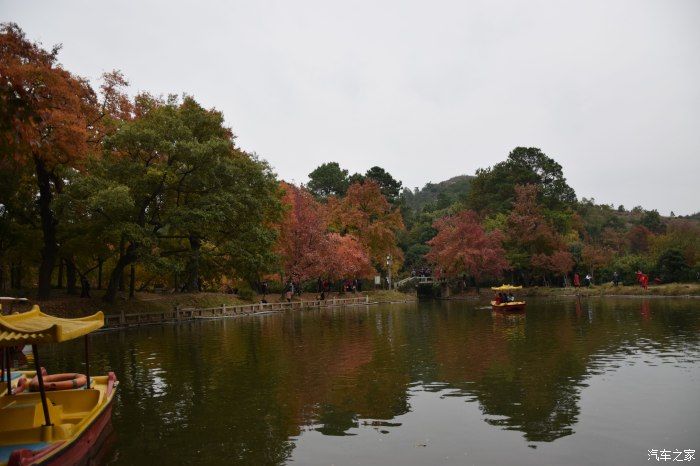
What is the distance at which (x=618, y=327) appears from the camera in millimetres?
25844

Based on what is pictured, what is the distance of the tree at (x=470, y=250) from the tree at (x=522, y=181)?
54.6 ft

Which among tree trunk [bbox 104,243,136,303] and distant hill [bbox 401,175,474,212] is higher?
distant hill [bbox 401,175,474,212]

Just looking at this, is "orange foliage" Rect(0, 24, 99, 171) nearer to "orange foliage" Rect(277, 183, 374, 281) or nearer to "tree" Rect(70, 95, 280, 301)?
"tree" Rect(70, 95, 280, 301)

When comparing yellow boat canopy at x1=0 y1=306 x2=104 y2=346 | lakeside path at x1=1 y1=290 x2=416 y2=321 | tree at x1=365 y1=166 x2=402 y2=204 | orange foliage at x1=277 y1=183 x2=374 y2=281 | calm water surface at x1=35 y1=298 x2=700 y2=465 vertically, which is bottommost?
calm water surface at x1=35 y1=298 x2=700 y2=465

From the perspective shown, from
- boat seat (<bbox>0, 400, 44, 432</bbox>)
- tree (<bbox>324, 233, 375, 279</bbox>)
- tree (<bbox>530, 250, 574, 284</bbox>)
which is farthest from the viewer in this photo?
tree (<bbox>530, 250, 574, 284</bbox>)

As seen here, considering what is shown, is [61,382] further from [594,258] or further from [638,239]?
[638,239]

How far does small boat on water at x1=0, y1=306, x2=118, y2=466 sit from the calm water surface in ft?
2.93

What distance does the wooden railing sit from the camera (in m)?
33.3

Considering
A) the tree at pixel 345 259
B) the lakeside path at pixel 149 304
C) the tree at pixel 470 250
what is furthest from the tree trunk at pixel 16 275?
the tree at pixel 470 250

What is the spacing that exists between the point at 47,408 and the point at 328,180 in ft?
289

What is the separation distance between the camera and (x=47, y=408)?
9.17 metres

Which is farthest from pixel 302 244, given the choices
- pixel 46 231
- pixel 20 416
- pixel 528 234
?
pixel 20 416

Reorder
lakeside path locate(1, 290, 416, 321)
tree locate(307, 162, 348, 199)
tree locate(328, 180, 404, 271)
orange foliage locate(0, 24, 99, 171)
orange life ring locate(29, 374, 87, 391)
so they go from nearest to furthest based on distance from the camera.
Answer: orange life ring locate(29, 374, 87, 391), orange foliage locate(0, 24, 99, 171), lakeside path locate(1, 290, 416, 321), tree locate(328, 180, 404, 271), tree locate(307, 162, 348, 199)

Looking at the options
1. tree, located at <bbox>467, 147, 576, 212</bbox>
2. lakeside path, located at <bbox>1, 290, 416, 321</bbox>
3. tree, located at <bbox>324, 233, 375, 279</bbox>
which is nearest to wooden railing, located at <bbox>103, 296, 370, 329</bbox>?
lakeside path, located at <bbox>1, 290, 416, 321</bbox>
